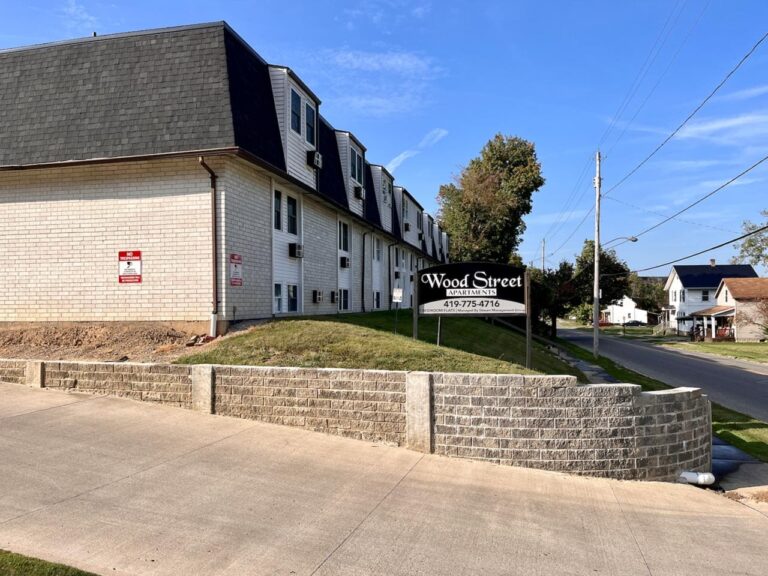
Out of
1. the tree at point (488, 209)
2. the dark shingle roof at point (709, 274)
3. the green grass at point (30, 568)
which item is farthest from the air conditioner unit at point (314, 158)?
the dark shingle roof at point (709, 274)

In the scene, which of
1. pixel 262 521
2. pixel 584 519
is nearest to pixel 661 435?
pixel 584 519

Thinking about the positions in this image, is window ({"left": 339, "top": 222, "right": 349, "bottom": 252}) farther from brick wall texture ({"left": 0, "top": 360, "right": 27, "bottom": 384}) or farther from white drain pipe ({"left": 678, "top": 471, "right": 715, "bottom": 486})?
white drain pipe ({"left": 678, "top": 471, "right": 715, "bottom": 486})

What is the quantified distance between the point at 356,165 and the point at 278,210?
737cm

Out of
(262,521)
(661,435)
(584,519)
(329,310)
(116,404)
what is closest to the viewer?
(262,521)

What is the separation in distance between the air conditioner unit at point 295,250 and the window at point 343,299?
475cm

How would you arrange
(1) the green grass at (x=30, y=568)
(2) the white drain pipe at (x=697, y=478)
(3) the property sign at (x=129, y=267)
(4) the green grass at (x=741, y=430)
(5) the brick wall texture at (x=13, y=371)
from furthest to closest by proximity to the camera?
(3) the property sign at (x=129, y=267) < (4) the green grass at (x=741, y=430) < (5) the brick wall texture at (x=13, y=371) < (2) the white drain pipe at (x=697, y=478) < (1) the green grass at (x=30, y=568)

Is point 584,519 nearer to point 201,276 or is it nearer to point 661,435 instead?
point 661,435

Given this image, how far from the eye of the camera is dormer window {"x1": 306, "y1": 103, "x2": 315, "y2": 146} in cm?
1664

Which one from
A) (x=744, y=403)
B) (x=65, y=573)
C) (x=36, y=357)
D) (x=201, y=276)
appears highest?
(x=201, y=276)

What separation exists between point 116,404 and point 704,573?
7476mm

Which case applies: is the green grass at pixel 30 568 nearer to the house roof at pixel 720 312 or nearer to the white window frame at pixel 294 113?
the white window frame at pixel 294 113

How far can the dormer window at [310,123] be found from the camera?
16641 mm

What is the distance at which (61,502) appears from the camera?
506 centimetres

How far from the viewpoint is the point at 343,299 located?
69.7 feet
